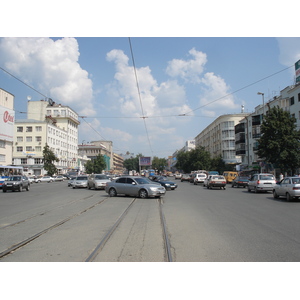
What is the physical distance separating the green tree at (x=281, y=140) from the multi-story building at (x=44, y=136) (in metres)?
61.2

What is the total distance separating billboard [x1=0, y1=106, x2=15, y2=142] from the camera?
63.9 metres

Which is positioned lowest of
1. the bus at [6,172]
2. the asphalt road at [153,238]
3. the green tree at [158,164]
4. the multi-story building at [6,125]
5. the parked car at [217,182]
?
the asphalt road at [153,238]

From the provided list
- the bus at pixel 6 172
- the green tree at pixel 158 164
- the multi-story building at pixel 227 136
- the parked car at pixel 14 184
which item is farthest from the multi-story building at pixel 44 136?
the multi-story building at pixel 227 136

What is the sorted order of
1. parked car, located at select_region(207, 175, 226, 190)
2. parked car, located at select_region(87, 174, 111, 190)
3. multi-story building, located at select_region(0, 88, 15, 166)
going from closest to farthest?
parked car, located at select_region(87, 174, 111, 190), parked car, located at select_region(207, 175, 226, 190), multi-story building, located at select_region(0, 88, 15, 166)

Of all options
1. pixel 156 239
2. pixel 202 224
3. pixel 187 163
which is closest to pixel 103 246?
pixel 156 239

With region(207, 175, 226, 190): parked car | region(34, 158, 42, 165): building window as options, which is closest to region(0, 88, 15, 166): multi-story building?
region(34, 158, 42, 165): building window

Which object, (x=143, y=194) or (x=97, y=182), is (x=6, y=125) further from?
(x=143, y=194)

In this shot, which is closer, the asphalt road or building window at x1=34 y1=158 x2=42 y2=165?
the asphalt road

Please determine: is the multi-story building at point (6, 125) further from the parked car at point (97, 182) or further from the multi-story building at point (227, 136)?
the multi-story building at point (227, 136)

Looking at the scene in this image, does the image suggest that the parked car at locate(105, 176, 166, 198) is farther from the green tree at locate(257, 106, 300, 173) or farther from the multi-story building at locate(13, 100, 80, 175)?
the multi-story building at locate(13, 100, 80, 175)

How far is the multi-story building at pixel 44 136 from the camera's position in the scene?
86.9 meters

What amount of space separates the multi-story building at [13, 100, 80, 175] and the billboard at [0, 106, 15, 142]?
1367cm
